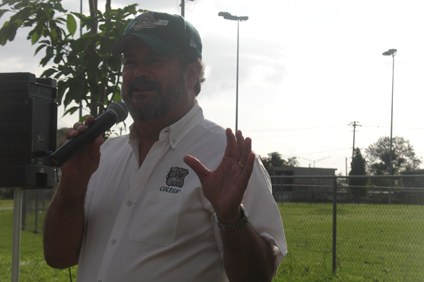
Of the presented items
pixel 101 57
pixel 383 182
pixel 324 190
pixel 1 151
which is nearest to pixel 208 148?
pixel 1 151

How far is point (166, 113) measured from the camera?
245 centimetres

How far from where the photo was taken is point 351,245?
6.95 metres

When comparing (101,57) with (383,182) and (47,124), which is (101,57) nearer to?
(47,124)

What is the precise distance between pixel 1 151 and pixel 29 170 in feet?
0.73

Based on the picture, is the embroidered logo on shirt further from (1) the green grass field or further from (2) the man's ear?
(1) the green grass field

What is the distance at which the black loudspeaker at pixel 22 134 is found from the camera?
103 inches

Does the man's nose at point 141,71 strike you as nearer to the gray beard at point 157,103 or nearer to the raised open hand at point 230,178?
the gray beard at point 157,103

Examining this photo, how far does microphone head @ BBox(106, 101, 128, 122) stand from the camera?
2443mm

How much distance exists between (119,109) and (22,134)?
2.02 feet

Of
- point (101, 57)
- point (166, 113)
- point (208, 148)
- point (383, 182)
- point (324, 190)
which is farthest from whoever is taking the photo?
point (324, 190)

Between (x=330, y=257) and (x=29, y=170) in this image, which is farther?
(x=330, y=257)

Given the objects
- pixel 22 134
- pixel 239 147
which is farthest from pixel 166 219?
pixel 22 134

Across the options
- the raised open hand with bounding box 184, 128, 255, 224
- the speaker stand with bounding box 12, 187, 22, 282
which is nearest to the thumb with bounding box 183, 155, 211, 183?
the raised open hand with bounding box 184, 128, 255, 224

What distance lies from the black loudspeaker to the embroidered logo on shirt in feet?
3.01
